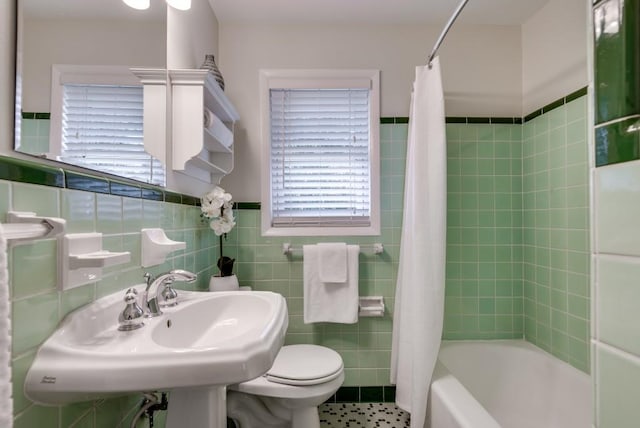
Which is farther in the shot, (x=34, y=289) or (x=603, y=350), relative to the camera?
(x=34, y=289)

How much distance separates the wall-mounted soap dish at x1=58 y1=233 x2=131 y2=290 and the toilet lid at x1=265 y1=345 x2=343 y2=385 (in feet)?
2.52

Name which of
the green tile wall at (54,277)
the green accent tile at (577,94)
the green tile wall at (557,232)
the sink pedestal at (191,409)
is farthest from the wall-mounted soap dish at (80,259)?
the green accent tile at (577,94)

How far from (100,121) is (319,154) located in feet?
3.96

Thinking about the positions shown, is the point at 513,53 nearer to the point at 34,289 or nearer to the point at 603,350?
the point at 603,350

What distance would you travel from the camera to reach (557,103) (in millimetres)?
1585

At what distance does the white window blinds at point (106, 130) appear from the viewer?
0.76 metres

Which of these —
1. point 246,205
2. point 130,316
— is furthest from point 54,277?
point 246,205

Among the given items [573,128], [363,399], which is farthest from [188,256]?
[573,128]

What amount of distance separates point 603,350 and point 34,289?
0.98 metres

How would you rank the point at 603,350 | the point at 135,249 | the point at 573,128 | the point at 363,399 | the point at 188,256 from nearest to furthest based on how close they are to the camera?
the point at 603,350 < the point at 135,249 < the point at 188,256 < the point at 573,128 < the point at 363,399

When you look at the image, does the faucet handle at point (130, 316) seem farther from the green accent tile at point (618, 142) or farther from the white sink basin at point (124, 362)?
the green accent tile at point (618, 142)

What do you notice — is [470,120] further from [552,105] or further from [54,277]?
[54,277]

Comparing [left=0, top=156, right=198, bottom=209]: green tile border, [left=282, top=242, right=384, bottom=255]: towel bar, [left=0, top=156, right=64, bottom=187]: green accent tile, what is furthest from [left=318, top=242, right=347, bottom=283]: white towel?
[left=0, top=156, right=64, bottom=187]: green accent tile

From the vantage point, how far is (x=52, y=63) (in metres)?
0.72
